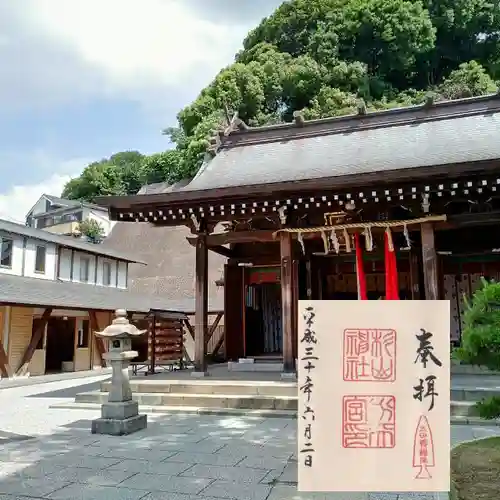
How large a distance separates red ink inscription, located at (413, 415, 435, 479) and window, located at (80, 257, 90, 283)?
862 inches

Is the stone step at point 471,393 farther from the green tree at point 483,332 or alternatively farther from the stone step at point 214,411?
the green tree at point 483,332

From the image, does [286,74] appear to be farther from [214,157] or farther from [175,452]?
[175,452]

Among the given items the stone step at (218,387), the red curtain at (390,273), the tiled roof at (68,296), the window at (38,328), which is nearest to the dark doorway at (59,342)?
the tiled roof at (68,296)

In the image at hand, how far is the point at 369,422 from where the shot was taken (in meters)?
2.67

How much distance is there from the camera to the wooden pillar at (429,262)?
28.3 feet

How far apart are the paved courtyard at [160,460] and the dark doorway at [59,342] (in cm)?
1265

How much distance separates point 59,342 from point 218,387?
1413cm

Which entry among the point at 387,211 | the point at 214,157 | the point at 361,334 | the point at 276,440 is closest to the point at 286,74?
the point at 214,157

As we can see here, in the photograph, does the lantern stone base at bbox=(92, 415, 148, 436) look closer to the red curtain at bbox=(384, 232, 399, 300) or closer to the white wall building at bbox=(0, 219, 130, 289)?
the red curtain at bbox=(384, 232, 399, 300)

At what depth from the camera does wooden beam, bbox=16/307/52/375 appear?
1616 cm

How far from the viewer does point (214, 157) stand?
1392 cm

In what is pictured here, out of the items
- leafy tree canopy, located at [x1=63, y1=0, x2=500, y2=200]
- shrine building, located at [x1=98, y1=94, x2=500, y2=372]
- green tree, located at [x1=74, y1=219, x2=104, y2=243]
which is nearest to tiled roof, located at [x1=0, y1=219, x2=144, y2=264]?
shrine building, located at [x1=98, y1=94, x2=500, y2=372]

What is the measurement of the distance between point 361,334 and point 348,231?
682 cm

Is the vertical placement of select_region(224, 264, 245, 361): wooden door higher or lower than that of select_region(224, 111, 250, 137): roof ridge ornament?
lower
